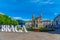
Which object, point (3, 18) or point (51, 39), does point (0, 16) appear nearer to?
point (3, 18)

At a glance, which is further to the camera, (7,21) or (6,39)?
(7,21)

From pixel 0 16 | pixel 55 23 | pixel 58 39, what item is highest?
pixel 0 16

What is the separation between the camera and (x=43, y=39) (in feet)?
23.2

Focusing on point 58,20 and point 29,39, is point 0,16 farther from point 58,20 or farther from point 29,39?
point 29,39

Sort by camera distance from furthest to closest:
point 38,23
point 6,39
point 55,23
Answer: point 38,23
point 55,23
point 6,39

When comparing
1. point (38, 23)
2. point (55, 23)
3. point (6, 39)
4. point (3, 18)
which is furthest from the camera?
point (3, 18)

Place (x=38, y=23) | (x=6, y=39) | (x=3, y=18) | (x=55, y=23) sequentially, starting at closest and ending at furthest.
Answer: (x=6, y=39), (x=55, y=23), (x=38, y=23), (x=3, y=18)

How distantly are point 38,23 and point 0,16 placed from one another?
802cm

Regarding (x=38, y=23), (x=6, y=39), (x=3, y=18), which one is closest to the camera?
(x=6, y=39)

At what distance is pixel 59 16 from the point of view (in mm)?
26297

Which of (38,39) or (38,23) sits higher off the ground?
(38,23)

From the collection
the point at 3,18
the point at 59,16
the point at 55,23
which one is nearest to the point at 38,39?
the point at 55,23

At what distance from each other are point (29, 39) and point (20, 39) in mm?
398

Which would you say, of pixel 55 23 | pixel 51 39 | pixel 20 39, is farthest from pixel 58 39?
pixel 55 23
